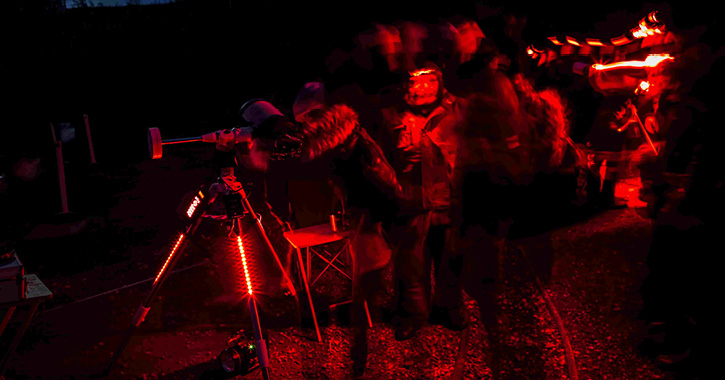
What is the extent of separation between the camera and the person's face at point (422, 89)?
348cm

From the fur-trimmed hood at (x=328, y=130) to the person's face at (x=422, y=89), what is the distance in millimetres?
425

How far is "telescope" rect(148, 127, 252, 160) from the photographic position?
2.25 metres

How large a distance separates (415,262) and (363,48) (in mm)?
1631

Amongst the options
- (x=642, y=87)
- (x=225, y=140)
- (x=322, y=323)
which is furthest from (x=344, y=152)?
(x=642, y=87)

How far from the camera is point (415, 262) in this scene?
384 cm

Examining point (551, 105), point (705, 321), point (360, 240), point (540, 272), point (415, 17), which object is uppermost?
point (415, 17)

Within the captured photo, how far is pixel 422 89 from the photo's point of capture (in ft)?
11.5

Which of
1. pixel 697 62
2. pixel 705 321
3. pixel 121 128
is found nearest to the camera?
pixel 697 62

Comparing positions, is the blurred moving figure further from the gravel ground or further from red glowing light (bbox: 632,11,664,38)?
red glowing light (bbox: 632,11,664,38)

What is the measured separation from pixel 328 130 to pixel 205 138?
1064mm

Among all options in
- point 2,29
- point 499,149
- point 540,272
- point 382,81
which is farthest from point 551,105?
point 2,29

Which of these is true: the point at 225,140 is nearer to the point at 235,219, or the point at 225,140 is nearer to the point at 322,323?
the point at 235,219

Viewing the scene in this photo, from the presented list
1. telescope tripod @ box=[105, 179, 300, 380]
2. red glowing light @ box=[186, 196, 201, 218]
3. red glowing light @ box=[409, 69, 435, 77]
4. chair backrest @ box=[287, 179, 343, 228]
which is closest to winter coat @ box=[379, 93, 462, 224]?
red glowing light @ box=[409, 69, 435, 77]

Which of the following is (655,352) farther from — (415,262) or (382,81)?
(382,81)
